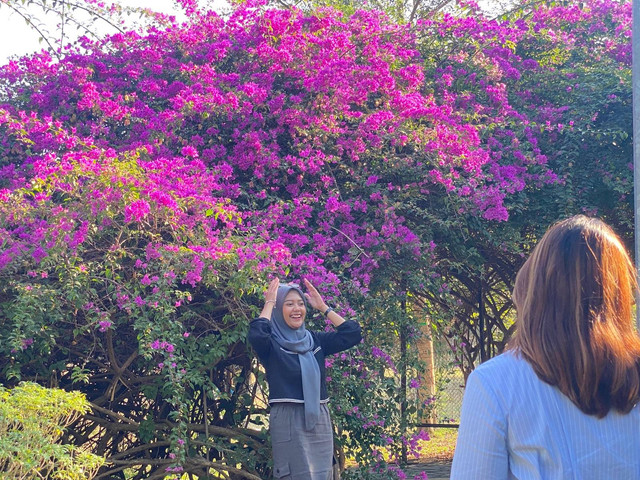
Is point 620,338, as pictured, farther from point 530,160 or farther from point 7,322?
point 530,160

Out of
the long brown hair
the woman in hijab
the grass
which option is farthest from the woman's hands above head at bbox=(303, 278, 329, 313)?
the grass

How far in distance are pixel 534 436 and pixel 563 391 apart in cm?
11

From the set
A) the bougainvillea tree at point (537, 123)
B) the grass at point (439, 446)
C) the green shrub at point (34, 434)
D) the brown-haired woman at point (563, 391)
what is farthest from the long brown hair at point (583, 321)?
the grass at point (439, 446)

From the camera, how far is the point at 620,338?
5.54 ft

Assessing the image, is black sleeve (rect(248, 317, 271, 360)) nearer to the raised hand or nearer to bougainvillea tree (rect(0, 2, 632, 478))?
the raised hand

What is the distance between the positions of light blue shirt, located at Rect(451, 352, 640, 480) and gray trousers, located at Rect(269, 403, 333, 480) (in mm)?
3083

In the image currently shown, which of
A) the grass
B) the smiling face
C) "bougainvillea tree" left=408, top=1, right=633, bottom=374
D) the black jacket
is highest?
"bougainvillea tree" left=408, top=1, right=633, bottom=374

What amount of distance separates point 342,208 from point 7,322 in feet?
8.14

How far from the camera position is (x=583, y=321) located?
5.46ft

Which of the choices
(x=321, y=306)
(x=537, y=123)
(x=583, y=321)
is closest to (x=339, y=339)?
(x=321, y=306)

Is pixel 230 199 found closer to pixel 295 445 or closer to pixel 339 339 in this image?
pixel 339 339

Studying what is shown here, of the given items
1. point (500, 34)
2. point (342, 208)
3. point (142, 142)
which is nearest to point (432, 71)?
point (500, 34)

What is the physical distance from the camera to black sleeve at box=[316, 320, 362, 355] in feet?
16.6

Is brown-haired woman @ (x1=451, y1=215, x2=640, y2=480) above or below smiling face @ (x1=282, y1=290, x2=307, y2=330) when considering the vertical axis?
below
